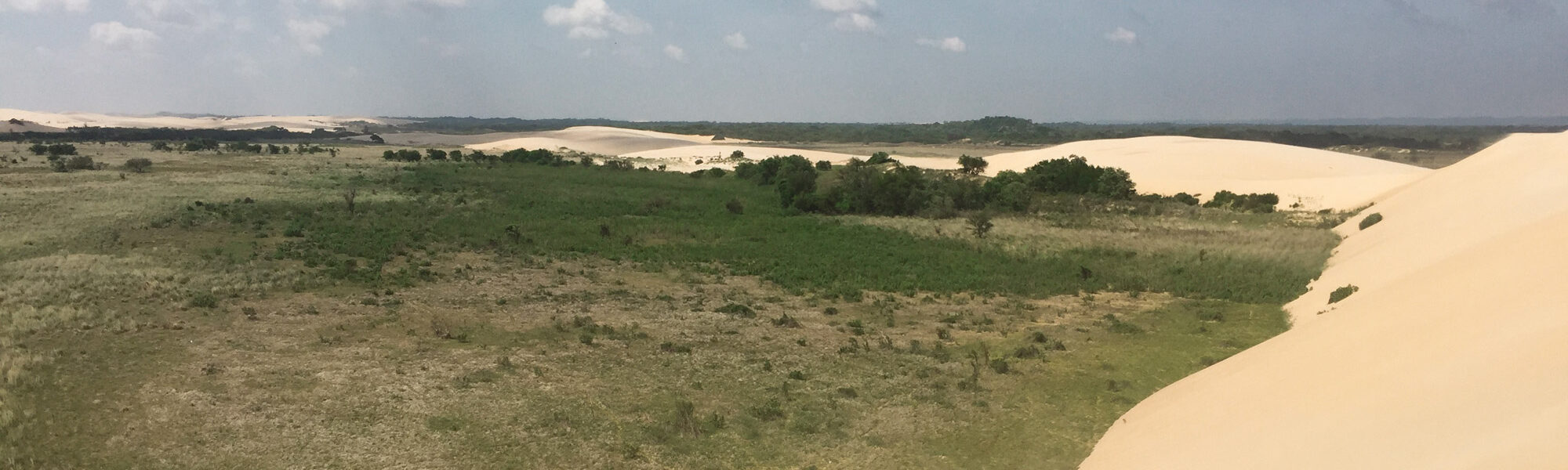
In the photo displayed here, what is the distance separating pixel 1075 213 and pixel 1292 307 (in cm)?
2082

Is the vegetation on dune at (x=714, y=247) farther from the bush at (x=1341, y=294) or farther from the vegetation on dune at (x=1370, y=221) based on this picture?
the vegetation on dune at (x=1370, y=221)

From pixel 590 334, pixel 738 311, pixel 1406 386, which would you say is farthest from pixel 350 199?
pixel 1406 386

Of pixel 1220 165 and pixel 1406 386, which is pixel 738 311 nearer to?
pixel 1406 386

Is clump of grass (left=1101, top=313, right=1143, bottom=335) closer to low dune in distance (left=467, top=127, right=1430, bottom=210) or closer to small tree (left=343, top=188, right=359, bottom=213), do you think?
small tree (left=343, top=188, right=359, bottom=213)

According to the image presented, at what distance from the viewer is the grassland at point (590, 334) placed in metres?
12.0

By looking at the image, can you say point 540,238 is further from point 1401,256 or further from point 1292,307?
point 1401,256

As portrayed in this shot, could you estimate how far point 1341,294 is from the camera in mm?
19016

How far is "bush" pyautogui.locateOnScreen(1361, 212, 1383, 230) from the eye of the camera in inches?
1251

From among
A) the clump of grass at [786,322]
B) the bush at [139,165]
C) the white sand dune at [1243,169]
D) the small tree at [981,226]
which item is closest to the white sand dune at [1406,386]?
the clump of grass at [786,322]

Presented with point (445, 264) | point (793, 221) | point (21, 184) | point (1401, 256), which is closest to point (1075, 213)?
point (793, 221)

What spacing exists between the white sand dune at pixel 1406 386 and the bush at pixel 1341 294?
2.77 ft

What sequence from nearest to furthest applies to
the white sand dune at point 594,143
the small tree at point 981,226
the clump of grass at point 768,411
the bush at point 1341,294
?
the clump of grass at point 768,411 < the bush at point 1341,294 < the small tree at point 981,226 < the white sand dune at point 594,143

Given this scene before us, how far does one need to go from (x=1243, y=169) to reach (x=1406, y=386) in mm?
63497

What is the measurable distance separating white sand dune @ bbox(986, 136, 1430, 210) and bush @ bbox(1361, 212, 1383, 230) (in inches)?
479
